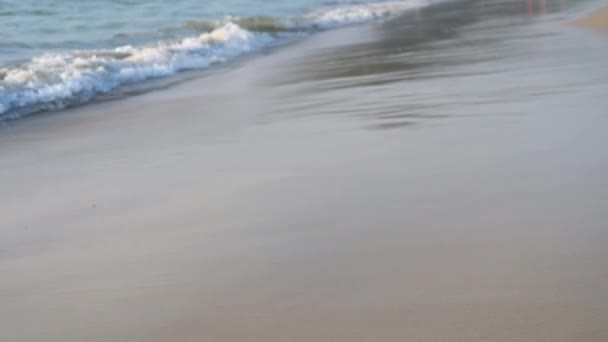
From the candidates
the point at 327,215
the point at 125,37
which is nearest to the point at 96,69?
the point at 125,37

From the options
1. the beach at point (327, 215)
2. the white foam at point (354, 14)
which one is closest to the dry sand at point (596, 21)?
the beach at point (327, 215)

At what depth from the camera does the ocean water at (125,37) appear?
8508 millimetres

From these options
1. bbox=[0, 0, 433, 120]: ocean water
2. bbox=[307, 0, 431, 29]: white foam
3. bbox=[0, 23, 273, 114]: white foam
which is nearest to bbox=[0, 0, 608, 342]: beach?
Answer: bbox=[0, 23, 273, 114]: white foam

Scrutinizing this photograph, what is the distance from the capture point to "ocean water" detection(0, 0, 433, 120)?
27.9 feet

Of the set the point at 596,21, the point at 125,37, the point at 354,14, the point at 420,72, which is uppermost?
the point at 125,37

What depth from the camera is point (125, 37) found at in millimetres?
12938

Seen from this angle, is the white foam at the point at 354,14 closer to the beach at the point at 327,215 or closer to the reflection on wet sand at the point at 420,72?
the reflection on wet sand at the point at 420,72

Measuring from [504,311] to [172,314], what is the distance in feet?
3.00

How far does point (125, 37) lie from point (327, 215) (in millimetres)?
9875

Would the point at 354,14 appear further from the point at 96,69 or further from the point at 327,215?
the point at 327,215

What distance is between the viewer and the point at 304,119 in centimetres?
568

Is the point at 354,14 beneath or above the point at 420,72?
beneath

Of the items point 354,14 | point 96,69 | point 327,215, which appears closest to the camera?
point 327,215

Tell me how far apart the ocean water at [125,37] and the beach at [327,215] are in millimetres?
1580
